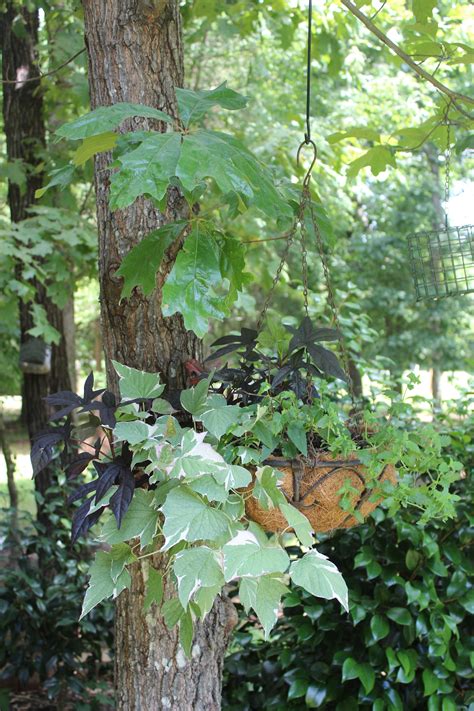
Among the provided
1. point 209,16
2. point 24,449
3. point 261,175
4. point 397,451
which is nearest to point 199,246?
point 261,175

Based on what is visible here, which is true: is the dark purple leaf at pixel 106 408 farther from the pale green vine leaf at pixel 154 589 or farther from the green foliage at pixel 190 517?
the pale green vine leaf at pixel 154 589

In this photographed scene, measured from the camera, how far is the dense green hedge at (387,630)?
2795 mm

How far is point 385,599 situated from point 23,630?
1681mm

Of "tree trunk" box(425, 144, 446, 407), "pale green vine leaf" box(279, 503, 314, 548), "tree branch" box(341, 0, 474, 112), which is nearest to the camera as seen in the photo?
"pale green vine leaf" box(279, 503, 314, 548)

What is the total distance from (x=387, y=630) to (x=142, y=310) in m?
1.59

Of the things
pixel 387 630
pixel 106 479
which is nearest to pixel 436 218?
pixel 387 630

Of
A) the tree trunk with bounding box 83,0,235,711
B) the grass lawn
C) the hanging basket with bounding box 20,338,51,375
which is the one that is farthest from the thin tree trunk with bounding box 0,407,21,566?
the grass lawn

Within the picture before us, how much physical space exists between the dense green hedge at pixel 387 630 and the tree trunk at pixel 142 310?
0.98m

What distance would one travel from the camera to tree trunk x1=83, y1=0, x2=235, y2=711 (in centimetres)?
192

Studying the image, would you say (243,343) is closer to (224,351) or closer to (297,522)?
(224,351)

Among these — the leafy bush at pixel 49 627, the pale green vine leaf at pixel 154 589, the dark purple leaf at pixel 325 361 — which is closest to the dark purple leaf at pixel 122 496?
the pale green vine leaf at pixel 154 589

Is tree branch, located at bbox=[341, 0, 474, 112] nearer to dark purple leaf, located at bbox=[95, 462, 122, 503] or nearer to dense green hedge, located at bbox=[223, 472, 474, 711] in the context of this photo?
dark purple leaf, located at bbox=[95, 462, 122, 503]

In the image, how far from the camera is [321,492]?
5.58 ft

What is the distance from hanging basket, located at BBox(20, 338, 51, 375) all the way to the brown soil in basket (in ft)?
9.26
